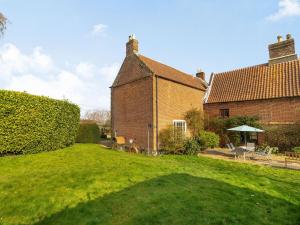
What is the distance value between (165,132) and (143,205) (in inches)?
422

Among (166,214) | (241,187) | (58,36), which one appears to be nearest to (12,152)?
(58,36)

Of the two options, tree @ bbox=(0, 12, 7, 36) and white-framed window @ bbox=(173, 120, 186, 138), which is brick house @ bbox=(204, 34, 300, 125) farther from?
tree @ bbox=(0, 12, 7, 36)

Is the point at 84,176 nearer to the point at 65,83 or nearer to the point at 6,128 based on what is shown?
the point at 6,128

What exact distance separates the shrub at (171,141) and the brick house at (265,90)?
26.0 ft

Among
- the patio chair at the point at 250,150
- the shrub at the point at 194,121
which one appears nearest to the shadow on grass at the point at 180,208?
the patio chair at the point at 250,150

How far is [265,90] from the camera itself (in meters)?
18.4

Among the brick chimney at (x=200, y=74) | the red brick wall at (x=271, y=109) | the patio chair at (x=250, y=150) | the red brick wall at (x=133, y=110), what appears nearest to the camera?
the patio chair at (x=250, y=150)

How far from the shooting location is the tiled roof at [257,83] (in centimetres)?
1752

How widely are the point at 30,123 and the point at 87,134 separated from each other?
11.7 meters

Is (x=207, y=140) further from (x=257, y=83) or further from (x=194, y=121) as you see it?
(x=257, y=83)

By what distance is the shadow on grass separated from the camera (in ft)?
14.3

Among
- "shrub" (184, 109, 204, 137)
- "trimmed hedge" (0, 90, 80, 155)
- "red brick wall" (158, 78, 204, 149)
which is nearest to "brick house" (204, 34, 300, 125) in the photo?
"red brick wall" (158, 78, 204, 149)

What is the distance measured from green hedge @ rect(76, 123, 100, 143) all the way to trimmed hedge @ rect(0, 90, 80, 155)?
7.81 meters

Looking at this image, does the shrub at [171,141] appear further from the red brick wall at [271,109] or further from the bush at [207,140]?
the red brick wall at [271,109]
